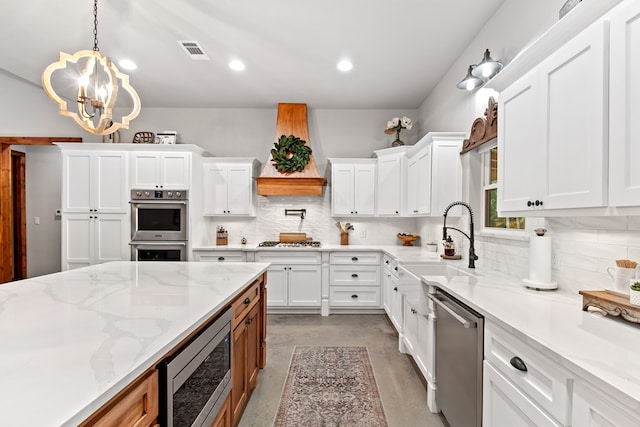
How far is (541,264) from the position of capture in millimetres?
1817

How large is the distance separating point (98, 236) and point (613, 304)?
503 centimetres

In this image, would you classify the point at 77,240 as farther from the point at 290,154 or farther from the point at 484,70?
the point at 484,70

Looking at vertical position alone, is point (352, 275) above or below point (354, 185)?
below

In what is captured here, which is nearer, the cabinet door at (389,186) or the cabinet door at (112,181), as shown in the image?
the cabinet door at (112,181)

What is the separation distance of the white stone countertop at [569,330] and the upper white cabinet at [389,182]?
8.04ft

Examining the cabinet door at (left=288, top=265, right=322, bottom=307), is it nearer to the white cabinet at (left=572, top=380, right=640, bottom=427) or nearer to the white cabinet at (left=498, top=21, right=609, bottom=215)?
the white cabinet at (left=498, top=21, right=609, bottom=215)

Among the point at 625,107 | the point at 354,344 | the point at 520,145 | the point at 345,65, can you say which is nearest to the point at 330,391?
the point at 354,344

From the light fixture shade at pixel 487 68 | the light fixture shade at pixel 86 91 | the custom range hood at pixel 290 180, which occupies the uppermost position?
the light fixture shade at pixel 487 68

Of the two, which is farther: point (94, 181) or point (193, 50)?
point (94, 181)

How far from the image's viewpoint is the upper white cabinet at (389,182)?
4281 millimetres

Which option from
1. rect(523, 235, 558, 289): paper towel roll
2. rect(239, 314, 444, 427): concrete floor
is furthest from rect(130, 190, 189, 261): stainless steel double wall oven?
rect(523, 235, 558, 289): paper towel roll

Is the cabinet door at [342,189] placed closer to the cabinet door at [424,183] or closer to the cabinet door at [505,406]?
the cabinet door at [424,183]

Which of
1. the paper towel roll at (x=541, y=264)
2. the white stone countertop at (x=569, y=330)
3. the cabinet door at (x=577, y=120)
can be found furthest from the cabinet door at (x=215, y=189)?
the cabinet door at (x=577, y=120)

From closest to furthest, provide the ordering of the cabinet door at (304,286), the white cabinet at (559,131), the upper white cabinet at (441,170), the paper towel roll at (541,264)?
the white cabinet at (559,131), the paper towel roll at (541,264), the upper white cabinet at (441,170), the cabinet door at (304,286)
